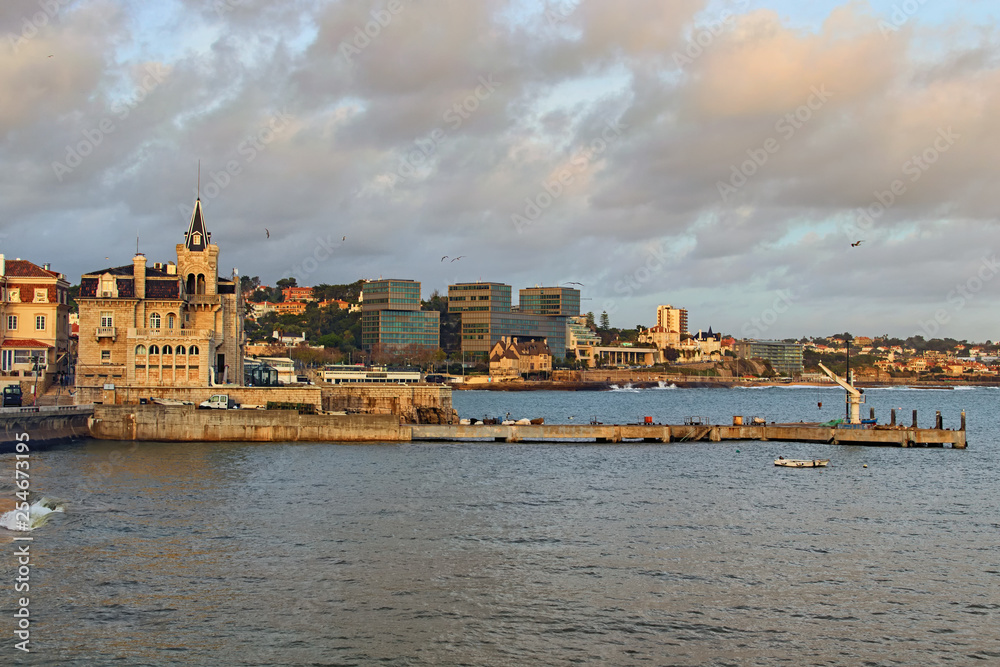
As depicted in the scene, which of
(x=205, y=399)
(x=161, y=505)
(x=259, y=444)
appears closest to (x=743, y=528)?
(x=161, y=505)

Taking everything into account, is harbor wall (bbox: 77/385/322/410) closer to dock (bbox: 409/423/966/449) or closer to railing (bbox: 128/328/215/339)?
railing (bbox: 128/328/215/339)

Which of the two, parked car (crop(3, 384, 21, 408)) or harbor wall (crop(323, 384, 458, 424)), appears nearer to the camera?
parked car (crop(3, 384, 21, 408))

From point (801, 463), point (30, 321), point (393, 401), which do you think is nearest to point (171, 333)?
point (30, 321)

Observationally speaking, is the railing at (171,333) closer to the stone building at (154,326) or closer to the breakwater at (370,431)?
the stone building at (154,326)

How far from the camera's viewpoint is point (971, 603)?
31.3m

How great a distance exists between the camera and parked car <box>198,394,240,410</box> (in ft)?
255

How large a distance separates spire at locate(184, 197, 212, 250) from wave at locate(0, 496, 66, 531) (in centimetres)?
4682

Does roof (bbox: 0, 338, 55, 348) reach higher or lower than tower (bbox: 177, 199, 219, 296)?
lower

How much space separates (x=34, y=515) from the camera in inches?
1640

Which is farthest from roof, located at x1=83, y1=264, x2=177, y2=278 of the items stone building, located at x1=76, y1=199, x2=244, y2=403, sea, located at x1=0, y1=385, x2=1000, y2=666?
sea, located at x1=0, y1=385, x2=1000, y2=666

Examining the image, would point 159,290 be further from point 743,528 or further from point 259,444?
point 743,528

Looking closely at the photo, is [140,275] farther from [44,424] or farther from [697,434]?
[697,434]

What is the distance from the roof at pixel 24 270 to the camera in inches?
3423

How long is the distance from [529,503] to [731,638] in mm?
21708
